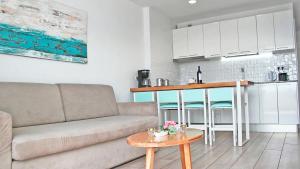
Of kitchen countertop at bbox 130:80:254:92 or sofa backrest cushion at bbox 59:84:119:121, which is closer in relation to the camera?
sofa backrest cushion at bbox 59:84:119:121

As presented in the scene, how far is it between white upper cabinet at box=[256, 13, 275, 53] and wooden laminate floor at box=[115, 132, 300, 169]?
1959mm

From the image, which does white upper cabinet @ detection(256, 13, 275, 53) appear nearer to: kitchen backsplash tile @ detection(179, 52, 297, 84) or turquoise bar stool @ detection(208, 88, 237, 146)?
kitchen backsplash tile @ detection(179, 52, 297, 84)

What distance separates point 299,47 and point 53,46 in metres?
6.84

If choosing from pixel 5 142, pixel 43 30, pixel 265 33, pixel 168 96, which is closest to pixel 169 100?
pixel 168 96

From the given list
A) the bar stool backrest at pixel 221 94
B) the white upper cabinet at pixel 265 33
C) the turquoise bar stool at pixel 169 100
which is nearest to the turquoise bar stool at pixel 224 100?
the bar stool backrest at pixel 221 94

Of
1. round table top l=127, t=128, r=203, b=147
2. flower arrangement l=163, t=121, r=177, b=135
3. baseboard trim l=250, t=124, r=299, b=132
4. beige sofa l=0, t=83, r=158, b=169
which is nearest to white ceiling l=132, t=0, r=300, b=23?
beige sofa l=0, t=83, r=158, b=169

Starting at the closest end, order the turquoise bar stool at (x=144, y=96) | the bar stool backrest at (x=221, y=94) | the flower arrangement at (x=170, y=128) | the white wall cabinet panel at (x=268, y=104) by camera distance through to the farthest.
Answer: the flower arrangement at (x=170, y=128), the bar stool backrest at (x=221, y=94), the turquoise bar stool at (x=144, y=96), the white wall cabinet panel at (x=268, y=104)

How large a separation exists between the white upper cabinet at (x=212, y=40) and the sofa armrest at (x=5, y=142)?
4.48 meters

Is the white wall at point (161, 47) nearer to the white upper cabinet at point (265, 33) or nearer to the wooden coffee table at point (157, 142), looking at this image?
the white upper cabinet at point (265, 33)

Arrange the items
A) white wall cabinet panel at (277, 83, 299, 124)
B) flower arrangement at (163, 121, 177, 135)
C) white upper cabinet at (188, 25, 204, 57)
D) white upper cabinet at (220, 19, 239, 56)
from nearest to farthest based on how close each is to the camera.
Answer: flower arrangement at (163, 121, 177, 135)
white wall cabinet panel at (277, 83, 299, 124)
white upper cabinet at (220, 19, 239, 56)
white upper cabinet at (188, 25, 204, 57)

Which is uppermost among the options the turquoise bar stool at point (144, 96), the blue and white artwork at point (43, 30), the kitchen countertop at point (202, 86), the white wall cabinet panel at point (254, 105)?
the blue and white artwork at point (43, 30)

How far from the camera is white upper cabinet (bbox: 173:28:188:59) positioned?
5.72m

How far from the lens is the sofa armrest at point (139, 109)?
3.37 meters

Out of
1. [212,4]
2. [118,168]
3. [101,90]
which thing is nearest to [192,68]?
[212,4]
